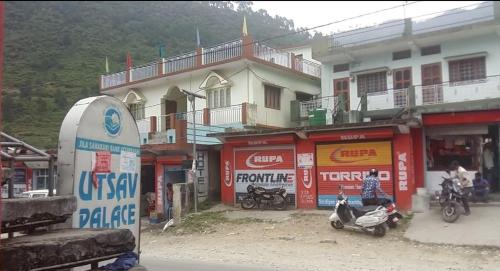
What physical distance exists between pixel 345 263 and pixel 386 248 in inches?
84.4

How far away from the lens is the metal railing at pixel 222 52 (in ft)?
73.9

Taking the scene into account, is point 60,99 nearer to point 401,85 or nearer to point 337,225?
point 337,225

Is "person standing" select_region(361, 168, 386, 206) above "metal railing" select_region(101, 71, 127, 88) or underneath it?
underneath

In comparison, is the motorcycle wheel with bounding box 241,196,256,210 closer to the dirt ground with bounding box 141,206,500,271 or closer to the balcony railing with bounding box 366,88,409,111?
the dirt ground with bounding box 141,206,500,271

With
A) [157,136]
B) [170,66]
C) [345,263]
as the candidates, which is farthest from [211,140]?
[345,263]

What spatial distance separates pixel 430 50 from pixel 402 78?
1687 millimetres

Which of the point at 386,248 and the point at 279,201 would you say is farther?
the point at 279,201

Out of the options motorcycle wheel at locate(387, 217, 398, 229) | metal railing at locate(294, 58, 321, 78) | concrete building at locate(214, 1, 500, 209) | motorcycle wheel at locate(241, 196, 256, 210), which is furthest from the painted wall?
motorcycle wheel at locate(387, 217, 398, 229)

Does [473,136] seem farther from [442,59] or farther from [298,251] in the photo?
[298,251]

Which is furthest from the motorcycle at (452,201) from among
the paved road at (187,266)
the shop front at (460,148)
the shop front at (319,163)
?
the paved road at (187,266)

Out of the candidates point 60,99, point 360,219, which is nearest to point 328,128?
point 360,219

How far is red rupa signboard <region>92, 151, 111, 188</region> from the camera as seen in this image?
3.35m

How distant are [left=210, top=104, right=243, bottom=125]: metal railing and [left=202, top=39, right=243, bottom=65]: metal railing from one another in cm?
240

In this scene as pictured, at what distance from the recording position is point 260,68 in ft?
75.9
